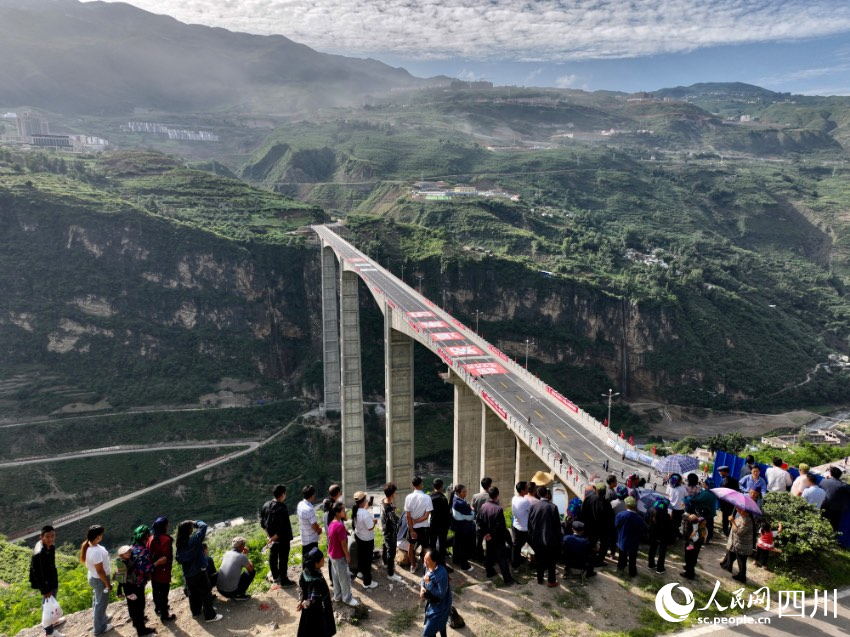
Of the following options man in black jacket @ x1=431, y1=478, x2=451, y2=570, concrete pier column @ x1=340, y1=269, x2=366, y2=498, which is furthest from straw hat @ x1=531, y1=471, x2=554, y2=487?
concrete pier column @ x1=340, y1=269, x2=366, y2=498

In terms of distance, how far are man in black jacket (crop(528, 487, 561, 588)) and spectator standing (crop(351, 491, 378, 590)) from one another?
3.88m

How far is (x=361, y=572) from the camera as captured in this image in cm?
1405

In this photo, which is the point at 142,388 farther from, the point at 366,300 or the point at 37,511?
the point at 366,300

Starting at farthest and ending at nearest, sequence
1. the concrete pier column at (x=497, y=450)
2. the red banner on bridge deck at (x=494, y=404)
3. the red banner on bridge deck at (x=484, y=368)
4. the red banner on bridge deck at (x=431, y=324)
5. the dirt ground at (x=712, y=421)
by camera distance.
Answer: the dirt ground at (x=712, y=421), the red banner on bridge deck at (x=431, y=324), the red banner on bridge deck at (x=484, y=368), the concrete pier column at (x=497, y=450), the red banner on bridge deck at (x=494, y=404)

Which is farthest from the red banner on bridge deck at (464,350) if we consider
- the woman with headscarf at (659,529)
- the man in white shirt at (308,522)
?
the man in white shirt at (308,522)

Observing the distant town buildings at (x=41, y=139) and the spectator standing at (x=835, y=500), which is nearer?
the spectator standing at (x=835, y=500)

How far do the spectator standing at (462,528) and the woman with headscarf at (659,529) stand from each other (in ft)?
15.3

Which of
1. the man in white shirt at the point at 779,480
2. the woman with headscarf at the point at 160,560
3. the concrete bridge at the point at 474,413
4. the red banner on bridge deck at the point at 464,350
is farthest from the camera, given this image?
the red banner on bridge deck at the point at 464,350

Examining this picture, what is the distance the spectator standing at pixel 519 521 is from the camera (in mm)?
13773

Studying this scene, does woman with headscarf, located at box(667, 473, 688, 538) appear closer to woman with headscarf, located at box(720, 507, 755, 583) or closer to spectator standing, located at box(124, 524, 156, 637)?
woman with headscarf, located at box(720, 507, 755, 583)

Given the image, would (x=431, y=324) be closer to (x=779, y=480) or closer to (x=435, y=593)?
(x=779, y=480)

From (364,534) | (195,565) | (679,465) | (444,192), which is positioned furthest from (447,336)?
(444,192)

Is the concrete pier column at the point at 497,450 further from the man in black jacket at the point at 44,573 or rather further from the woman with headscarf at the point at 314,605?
the woman with headscarf at the point at 314,605

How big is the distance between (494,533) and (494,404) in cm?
2088
